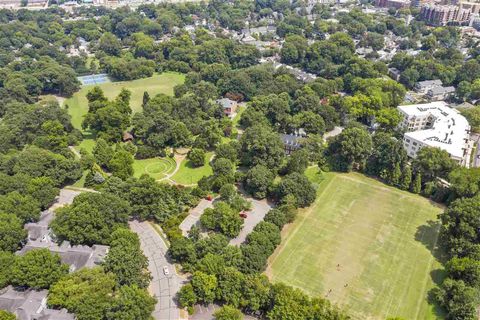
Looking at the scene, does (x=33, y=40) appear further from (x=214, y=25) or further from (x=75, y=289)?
(x=75, y=289)

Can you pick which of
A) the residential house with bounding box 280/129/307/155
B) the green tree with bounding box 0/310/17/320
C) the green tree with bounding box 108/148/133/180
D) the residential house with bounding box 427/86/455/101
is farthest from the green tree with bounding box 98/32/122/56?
the green tree with bounding box 0/310/17/320

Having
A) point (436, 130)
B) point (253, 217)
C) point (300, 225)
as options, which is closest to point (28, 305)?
point (253, 217)

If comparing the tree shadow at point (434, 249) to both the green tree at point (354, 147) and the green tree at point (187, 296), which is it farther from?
the green tree at point (187, 296)

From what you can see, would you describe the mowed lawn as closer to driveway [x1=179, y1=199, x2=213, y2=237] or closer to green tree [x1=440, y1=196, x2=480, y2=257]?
green tree [x1=440, y1=196, x2=480, y2=257]

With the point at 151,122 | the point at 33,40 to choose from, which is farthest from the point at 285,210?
the point at 33,40

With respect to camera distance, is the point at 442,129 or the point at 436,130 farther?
the point at 442,129

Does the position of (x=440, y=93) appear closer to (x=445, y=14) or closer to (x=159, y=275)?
(x=445, y=14)
